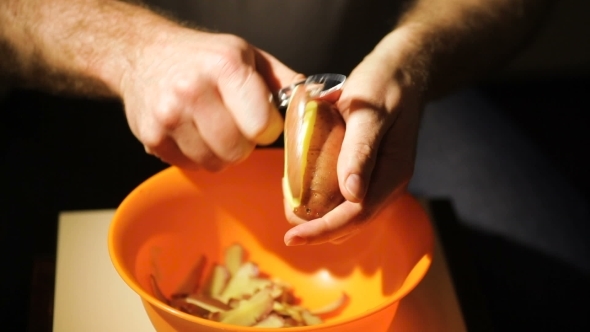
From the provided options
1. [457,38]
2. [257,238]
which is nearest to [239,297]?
[257,238]

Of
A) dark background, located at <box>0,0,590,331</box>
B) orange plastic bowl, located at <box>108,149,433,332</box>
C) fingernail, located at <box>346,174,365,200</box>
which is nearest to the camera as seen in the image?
fingernail, located at <box>346,174,365,200</box>

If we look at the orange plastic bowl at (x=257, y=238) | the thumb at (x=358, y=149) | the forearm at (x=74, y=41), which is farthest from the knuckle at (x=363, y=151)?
the forearm at (x=74, y=41)

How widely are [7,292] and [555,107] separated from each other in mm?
1637

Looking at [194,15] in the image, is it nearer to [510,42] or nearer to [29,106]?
[29,106]

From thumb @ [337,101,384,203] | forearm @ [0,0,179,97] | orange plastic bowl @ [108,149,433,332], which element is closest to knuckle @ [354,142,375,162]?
thumb @ [337,101,384,203]

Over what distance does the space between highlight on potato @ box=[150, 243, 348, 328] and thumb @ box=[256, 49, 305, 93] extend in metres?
0.21

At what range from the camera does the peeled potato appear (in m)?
0.55

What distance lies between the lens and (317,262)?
0.75 m

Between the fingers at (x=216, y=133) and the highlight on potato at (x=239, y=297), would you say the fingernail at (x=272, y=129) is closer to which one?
the fingers at (x=216, y=133)

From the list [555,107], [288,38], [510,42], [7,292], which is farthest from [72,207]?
[555,107]

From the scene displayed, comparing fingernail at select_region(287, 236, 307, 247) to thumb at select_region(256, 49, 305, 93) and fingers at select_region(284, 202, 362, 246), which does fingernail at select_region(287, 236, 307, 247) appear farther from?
thumb at select_region(256, 49, 305, 93)

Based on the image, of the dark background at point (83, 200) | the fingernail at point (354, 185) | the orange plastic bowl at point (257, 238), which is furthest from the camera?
the dark background at point (83, 200)

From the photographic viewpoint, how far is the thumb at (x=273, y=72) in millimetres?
686

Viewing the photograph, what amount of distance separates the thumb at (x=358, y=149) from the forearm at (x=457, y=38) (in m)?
0.12
